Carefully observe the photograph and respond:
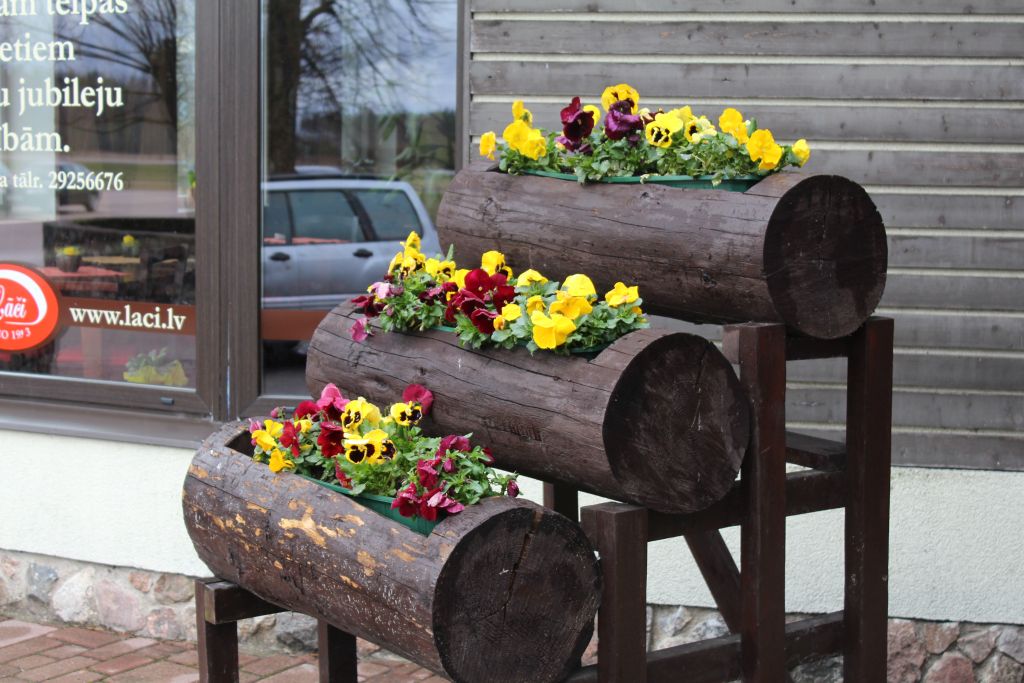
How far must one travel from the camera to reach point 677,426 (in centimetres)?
253

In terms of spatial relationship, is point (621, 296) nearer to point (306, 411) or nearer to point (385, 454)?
point (385, 454)

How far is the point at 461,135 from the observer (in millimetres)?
4555

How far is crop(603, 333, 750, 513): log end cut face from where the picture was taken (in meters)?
2.46

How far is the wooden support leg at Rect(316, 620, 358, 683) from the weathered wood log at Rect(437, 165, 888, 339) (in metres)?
0.96

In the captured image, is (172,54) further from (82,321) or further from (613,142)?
(613,142)

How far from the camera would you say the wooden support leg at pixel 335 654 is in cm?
296

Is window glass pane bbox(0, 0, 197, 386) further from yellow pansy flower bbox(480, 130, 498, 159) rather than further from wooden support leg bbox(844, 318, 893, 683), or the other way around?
wooden support leg bbox(844, 318, 893, 683)

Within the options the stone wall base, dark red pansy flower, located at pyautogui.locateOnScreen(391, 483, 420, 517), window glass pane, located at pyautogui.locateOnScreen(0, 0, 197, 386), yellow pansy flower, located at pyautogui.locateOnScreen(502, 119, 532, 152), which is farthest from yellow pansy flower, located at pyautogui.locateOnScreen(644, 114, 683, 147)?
window glass pane, located at pyautogui.locateOnScreen(0, 0, 197, 386)

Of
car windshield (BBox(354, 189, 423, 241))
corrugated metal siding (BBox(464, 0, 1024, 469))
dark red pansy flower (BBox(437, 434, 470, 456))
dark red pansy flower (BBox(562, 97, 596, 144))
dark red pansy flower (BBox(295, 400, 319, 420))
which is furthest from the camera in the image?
car windshield (BBox(354, 189, 423, 241))

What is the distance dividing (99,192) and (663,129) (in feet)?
10.2

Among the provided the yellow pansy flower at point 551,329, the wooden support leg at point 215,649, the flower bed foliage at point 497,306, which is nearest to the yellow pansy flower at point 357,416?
the flower bed foliage at point 497,306

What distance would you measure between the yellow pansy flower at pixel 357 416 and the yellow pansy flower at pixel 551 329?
0.37m

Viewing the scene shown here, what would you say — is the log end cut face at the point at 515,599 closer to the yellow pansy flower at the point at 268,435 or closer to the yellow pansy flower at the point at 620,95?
the yellow pansy flower at the point at 268,435

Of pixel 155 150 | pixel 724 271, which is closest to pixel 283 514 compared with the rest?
pixel 724 271
